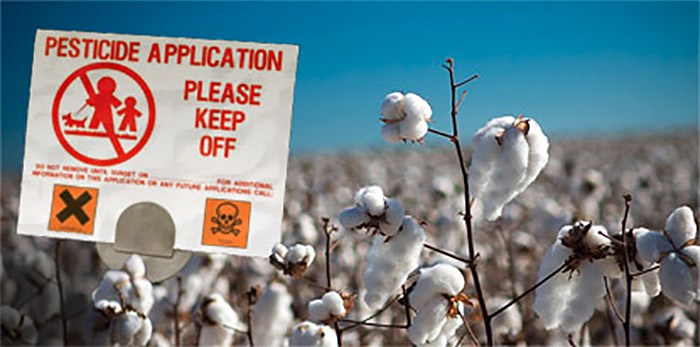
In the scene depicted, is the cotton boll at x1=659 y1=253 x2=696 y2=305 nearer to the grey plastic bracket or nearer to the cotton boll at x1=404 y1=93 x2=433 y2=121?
the cotton boll at x1=404 y1=93 x2=433 y2=121

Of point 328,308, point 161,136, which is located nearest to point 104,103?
point 161,136

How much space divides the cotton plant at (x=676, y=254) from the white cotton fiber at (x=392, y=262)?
13.7 inches

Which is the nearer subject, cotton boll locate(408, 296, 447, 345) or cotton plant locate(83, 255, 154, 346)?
cotton boll locate(408, 296, 447, 345)

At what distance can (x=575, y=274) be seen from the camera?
1.11m

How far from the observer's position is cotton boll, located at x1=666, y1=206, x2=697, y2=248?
950 millimetres

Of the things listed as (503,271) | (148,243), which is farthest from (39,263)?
(503,271)

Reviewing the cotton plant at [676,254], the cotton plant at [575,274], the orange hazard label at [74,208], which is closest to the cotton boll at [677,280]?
the cotton plant at [676,254]

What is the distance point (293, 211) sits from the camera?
421 centimetres

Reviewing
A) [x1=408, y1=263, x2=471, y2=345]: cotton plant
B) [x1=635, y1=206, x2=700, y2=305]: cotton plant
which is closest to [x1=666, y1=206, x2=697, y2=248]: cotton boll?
[x1=635, y1=206, x2=700, y2=305]: cotton plant

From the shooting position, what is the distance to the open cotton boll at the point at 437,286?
1.03m

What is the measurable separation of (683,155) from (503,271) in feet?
34.4

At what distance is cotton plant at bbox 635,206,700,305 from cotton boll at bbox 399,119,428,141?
0.38 m

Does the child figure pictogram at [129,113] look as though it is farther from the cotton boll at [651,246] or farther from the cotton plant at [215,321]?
the cotton boll at [651,246]

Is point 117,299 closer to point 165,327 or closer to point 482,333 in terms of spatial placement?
point 165,327
